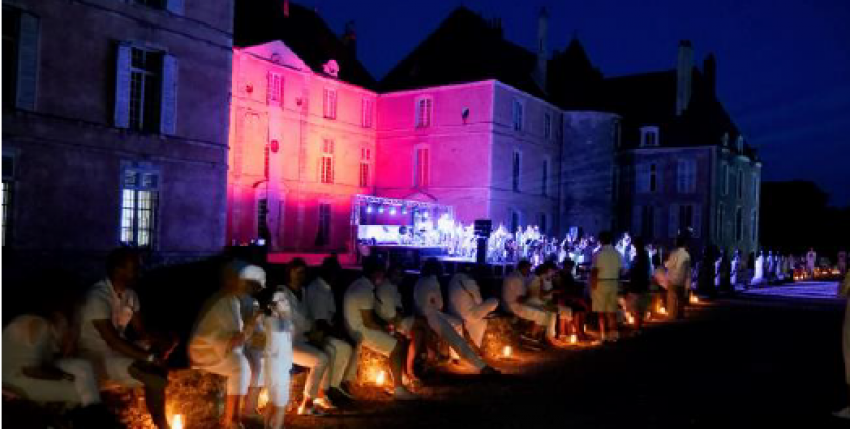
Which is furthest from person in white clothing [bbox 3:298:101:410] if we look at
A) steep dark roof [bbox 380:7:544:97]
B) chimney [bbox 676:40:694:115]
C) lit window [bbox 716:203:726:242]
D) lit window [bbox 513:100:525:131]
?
chimney [bbox 676:40:694:115]

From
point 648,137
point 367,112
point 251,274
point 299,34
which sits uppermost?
point 299,34

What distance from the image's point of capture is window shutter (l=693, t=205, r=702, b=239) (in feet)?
139

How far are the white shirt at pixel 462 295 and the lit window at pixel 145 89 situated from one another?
1008 cm

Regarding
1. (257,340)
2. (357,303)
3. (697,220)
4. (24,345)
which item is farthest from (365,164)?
(24,345)

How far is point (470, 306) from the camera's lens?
11344 mm

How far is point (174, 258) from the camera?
18.8 meters

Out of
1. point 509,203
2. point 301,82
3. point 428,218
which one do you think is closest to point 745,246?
point 509,203

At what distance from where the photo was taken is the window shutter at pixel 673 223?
4331 centimetres

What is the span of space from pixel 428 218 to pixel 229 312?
26.8 meters

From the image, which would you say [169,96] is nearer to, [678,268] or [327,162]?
[678,268]

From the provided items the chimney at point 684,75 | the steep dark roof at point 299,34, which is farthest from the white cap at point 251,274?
the chimney at point 684,75

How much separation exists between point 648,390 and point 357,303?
3.73 metres

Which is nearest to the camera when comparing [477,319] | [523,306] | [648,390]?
[648,390]

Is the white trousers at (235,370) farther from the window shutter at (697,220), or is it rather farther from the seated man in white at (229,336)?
the window shutter at (697,220)
